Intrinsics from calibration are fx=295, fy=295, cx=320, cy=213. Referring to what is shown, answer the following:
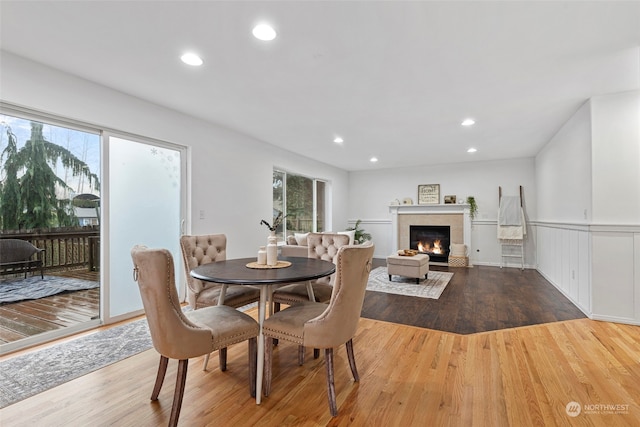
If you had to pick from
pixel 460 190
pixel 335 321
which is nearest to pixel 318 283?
pixel 335 321

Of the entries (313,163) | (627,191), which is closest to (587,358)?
(627,191)

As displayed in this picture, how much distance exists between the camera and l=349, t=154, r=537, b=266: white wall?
664 cm

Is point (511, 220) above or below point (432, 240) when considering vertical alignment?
above

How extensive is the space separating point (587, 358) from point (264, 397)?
98.9 inches

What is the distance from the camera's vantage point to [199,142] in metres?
3.99

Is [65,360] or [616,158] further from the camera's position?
[616,158]

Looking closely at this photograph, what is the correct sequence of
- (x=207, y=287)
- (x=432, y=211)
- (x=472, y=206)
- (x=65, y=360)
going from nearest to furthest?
(x=65, y=360) < (x=207, y=287) < (x=472, y=206) < (x=432, y=211)

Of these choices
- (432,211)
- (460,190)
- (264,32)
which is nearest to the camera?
(264,32)

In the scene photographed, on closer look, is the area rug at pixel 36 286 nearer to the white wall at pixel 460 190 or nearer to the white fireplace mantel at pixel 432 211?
the white fireplace mantel at pixel 432 211

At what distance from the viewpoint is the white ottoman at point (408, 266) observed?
483 centimetres

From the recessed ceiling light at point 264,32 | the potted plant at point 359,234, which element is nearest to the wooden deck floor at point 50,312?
the recessed ceiling light at point 264,32

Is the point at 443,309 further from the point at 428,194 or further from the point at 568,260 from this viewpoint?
the point at 428,194

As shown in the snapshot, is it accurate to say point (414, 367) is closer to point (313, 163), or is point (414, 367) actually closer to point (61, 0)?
point (61, 0)

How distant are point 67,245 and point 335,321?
275 centimetres
